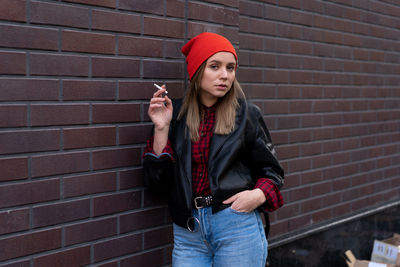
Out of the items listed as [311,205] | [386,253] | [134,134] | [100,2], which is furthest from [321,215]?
[100,2]

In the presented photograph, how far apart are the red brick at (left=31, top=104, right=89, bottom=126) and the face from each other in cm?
68

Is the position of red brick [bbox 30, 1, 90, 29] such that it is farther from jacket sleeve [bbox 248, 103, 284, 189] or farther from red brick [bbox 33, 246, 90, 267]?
red brick [bbox 33, 246, 90, 267]

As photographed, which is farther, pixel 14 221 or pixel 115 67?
pixel 115 67

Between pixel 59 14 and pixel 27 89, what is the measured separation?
1.44 feet

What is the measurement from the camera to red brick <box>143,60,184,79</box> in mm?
2848

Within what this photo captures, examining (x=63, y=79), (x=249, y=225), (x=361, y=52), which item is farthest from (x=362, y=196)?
(x=63, y=79)

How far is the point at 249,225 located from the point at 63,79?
128cm

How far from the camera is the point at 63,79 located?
2.46m

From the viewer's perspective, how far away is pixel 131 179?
281cm

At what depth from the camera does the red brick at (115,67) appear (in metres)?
2.61

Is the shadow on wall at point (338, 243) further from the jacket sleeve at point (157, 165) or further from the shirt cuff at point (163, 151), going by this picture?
the shirt cuff at point (163, 151)

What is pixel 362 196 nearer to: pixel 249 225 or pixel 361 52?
pixel 361 52

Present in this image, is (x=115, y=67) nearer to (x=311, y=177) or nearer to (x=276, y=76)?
(x=276, y=76)

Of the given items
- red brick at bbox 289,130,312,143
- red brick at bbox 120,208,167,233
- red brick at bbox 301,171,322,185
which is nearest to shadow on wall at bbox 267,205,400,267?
red brick at bbox 301,171,322,185
